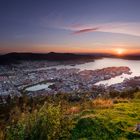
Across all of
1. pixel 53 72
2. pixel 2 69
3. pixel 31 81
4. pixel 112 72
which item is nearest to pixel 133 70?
pixel 112 72

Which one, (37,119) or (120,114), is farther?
(120,114)

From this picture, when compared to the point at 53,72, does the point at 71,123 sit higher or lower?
higher

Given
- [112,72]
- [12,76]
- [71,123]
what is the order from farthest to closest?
[12,76]
[112,72]
[71,123]

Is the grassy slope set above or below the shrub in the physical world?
below

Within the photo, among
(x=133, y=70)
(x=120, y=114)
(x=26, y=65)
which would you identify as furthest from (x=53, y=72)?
(x=120, y=114)

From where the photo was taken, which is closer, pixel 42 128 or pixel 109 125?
pixel 42 128

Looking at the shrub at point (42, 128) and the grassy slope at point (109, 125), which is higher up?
the shrub at point (42, 128)

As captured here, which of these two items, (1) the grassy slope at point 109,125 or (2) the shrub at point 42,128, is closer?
(2) the shrub at point 42,128

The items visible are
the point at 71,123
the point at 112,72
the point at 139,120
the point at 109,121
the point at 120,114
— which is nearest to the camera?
the point at 71,123

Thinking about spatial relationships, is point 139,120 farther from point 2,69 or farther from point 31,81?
point 2,69

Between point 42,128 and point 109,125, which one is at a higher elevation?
point 42,128

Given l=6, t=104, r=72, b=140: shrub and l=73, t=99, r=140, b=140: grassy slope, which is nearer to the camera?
l=6, t=104, r=72, b=140: shrub
